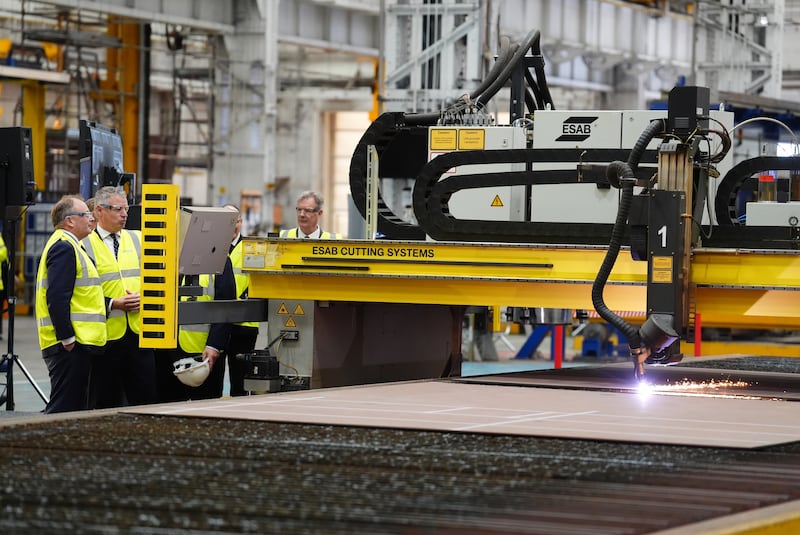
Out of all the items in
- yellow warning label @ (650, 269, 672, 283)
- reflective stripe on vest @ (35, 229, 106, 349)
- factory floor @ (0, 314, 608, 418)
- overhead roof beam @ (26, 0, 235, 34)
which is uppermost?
overhead roof beam @ (26, 0, 235, 34)

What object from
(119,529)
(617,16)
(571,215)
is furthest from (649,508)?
(617,16)

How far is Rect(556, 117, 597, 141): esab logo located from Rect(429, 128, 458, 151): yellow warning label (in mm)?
767

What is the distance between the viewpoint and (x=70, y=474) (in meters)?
4.62

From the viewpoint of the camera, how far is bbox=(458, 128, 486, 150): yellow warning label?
9633mm

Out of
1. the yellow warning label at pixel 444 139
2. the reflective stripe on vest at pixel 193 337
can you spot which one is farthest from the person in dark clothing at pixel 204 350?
the yellow warning label at pixel 444 139

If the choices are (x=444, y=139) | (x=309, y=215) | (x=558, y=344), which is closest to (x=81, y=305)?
(x=309, y=215)

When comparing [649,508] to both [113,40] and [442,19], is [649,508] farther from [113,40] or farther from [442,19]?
[113,40]

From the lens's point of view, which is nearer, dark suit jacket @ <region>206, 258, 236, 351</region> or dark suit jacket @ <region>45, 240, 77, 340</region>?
dark suit jacket @ <region>45, 240, 77, 340</region>

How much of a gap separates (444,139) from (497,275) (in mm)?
1497

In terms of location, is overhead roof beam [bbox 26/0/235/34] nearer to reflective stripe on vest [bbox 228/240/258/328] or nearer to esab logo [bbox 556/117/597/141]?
reflective stripe on vest [bbox 228/240/258/328]

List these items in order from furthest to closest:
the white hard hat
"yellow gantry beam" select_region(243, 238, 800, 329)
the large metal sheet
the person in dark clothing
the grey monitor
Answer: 1. the person in dark clothing
2. the white hard hat
3. the grey monitor
4. "yellow gantry beam" select_region(243, 238, 800, 329)
5. the large metal sheet

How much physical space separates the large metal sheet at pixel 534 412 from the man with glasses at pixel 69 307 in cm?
185

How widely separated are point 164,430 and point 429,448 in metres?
1.15

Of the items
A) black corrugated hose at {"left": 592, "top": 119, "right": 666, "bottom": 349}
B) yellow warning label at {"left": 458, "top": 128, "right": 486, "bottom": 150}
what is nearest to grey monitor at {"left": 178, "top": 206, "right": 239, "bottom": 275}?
yellow warning label at {"left": 458, "top": 128, "right": 486, "bottom": 150}
